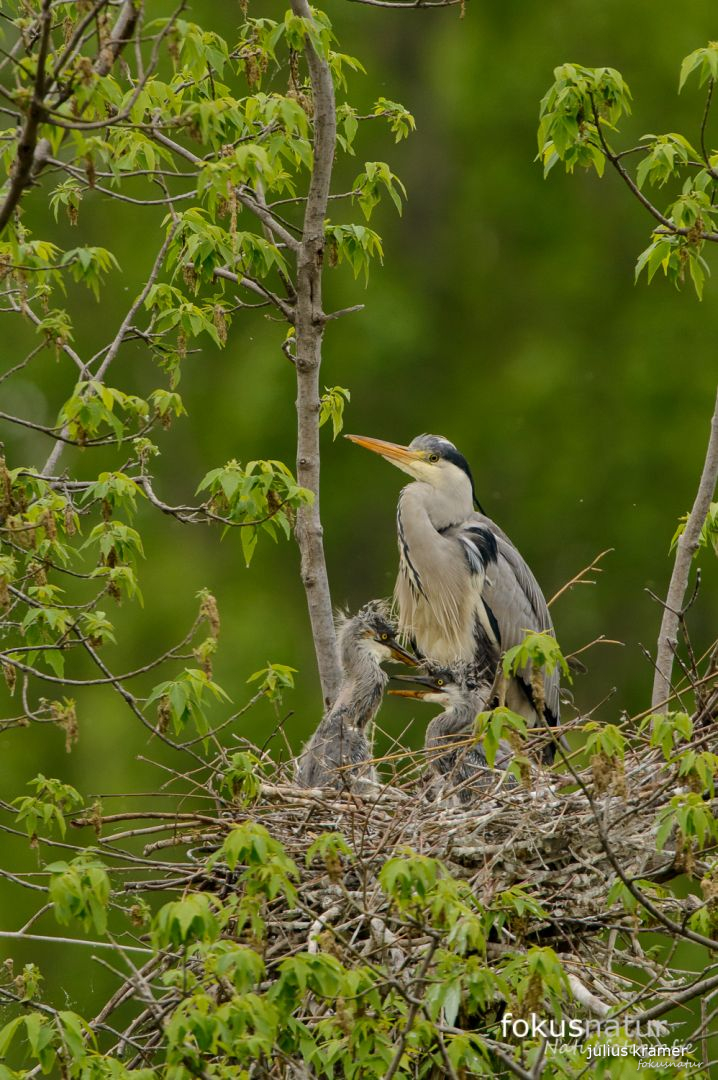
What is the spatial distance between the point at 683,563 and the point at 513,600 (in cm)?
180

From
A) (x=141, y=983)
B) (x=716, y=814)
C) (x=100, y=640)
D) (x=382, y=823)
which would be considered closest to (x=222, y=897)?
(x=382, y=823)

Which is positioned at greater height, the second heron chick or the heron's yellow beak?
the heron's yellow beak

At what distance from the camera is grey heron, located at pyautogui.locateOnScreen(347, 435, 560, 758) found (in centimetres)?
708

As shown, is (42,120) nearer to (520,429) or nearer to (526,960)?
(526,960)

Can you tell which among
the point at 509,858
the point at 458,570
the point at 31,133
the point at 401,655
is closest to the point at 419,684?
the point at 401,655

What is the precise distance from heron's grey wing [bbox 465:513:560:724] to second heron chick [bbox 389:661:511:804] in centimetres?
37

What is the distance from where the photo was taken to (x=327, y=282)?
13008 mm

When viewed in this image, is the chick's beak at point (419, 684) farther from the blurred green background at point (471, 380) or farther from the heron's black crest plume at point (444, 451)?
the blurred green background at point (471, 380)

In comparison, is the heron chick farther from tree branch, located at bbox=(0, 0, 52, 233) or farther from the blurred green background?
the blurred green background

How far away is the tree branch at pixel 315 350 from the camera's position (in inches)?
208

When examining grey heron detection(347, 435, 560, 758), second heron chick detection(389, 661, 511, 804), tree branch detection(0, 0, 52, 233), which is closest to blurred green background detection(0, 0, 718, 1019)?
grey heron detection(347, 435, 560, 758)

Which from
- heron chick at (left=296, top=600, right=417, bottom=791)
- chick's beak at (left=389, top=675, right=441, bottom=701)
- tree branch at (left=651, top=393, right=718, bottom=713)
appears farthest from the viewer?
chick's beak at (left=389, top=675, right=441, bottom=701)

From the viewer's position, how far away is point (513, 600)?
719 centimetres

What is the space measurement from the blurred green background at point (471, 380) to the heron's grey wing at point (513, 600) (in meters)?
4.35
